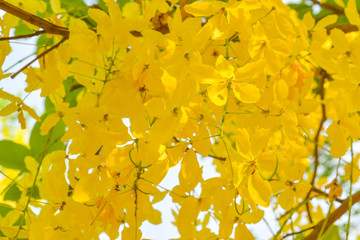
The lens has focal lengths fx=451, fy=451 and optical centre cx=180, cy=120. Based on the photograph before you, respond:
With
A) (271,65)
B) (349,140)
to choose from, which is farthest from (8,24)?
(349,140)

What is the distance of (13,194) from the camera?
0.85 m

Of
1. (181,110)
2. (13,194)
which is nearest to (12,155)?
(13,194)

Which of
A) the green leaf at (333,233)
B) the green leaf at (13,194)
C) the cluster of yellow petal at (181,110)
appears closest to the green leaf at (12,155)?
the green leaf at (13,194)

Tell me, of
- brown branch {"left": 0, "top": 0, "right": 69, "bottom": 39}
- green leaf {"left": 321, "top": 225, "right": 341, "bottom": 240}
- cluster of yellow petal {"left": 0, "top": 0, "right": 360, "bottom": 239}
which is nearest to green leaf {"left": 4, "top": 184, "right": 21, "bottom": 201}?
cluster of yellow petal {"left": 0, "top": 0, "right": 360, "bottom": 239}

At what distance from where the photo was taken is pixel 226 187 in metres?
0.53

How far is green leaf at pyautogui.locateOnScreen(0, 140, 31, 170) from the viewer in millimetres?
898

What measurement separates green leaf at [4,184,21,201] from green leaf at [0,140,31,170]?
0.06 meters

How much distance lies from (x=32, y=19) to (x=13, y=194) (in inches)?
17.0

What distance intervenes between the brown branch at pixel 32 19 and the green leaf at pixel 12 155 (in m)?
0.39

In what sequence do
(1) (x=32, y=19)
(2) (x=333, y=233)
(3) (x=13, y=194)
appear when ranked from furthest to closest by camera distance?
(3) (x=13, y=194)
(2) (x=333, y=233)
(1) (x=32, y=19)

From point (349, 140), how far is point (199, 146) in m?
0.22

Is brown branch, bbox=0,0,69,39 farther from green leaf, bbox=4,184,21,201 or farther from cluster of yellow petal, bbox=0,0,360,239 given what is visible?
green leaf, bbox=4,184,21,201

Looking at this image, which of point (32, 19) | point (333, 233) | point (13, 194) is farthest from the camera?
point (13, 194)

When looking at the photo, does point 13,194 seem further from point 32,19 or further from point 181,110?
point 181,110
